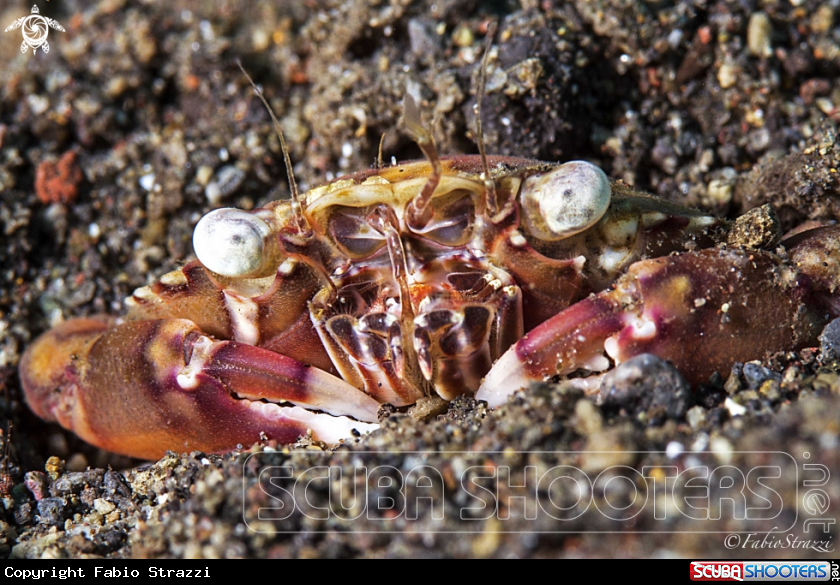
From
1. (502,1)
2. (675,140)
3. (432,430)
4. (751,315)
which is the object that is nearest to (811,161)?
(675,140)

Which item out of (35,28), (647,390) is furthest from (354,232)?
(35,28)

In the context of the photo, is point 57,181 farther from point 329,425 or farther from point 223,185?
point 329,425

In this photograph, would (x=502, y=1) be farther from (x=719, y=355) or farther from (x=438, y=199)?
(x=719, y=355)

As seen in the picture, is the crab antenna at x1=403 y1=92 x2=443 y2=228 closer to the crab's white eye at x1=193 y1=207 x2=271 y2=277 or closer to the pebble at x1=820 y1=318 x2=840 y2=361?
the crab's white eye at x1=193 y1=207 x2=271 y2=277

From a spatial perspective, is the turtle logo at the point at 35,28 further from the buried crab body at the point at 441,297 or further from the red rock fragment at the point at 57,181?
the buried crab body at the point at 441,297

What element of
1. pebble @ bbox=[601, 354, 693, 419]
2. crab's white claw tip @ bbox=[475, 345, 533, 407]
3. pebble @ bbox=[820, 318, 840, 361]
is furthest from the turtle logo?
pebble @ bbox=[820, 318, 840, 361]
